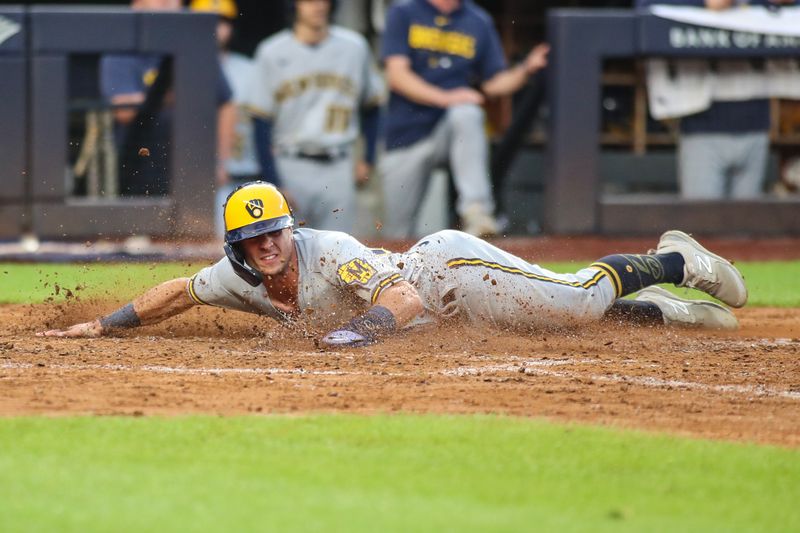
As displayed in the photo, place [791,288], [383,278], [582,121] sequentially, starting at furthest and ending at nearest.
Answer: [582,121], [791,288], [383,278]

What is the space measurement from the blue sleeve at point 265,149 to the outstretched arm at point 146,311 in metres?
5.32

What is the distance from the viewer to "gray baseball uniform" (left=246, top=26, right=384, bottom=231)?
12664 millimetres

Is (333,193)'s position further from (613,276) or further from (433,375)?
(433,375)

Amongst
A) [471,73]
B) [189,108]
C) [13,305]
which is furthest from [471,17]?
[13,305]

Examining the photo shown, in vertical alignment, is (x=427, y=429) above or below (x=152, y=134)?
below

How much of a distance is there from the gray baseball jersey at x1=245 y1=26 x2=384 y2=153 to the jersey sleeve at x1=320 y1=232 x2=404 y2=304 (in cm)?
613

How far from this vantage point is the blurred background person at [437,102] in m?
12.4

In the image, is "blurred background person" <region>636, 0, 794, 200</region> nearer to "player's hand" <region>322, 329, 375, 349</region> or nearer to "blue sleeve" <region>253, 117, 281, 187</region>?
"blue sleeve" <region>253, 117, 281, 187</region>

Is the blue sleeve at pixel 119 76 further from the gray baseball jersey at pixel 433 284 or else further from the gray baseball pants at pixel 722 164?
the gray baseball jersey at pixel 433 284

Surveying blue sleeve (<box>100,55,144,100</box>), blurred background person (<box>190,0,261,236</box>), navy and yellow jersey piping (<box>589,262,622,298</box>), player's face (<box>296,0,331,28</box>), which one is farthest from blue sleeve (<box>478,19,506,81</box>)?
navy and yellow jersey piping (<box>589,262,622,298</box>)

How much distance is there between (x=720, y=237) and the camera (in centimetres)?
1359

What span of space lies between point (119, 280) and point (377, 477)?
5.41m

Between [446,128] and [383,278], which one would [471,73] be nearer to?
[446,128]

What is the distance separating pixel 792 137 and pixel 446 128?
15.1ft
